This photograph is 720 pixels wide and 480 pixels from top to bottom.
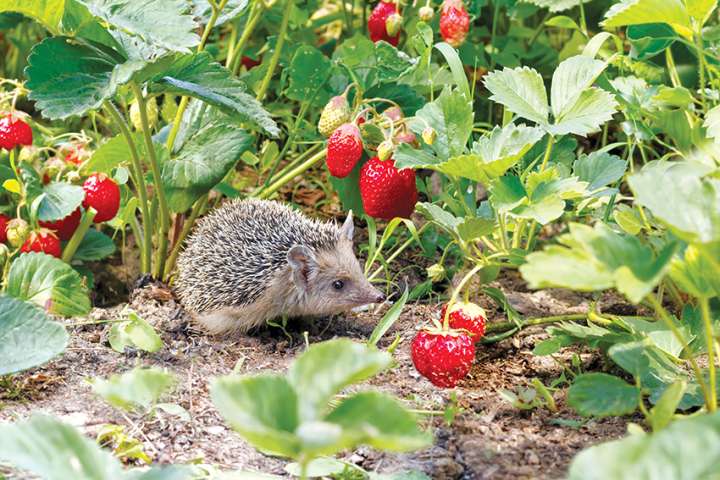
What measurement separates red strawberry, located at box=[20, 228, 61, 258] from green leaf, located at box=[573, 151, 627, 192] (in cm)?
224

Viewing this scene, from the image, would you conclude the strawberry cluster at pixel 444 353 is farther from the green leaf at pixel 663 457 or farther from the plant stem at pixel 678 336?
the green leaf at pixel 663 457

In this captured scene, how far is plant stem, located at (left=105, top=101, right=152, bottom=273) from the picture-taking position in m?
3.85

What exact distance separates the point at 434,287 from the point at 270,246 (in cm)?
79

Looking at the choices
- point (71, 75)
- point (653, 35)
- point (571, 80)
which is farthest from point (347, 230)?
point (653, 35)

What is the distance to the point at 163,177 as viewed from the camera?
13.7 ft

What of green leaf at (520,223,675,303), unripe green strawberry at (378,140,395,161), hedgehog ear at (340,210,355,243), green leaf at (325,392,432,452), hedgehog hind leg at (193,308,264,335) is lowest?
hedgehog hind leg at (193,308,264,335)

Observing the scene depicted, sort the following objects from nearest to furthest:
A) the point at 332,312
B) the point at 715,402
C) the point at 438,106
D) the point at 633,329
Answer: the point at 715,402 → the point at 633,329 → the point at 438,106 → the point at 332,312

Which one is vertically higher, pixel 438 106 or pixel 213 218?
pixel 438 106

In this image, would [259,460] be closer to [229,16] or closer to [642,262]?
[642,262]

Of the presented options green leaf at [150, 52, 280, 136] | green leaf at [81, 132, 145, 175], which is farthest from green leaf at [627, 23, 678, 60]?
green leaf at [81, 132, 145, 175]

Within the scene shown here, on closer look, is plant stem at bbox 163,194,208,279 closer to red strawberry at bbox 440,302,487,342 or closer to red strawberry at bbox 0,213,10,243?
red strawberry at bbox 0,213,10,243

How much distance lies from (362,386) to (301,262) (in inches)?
37.6

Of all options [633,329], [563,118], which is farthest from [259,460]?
[563,118]

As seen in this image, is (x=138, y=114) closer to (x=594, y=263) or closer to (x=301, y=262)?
(x=301, y=262)
